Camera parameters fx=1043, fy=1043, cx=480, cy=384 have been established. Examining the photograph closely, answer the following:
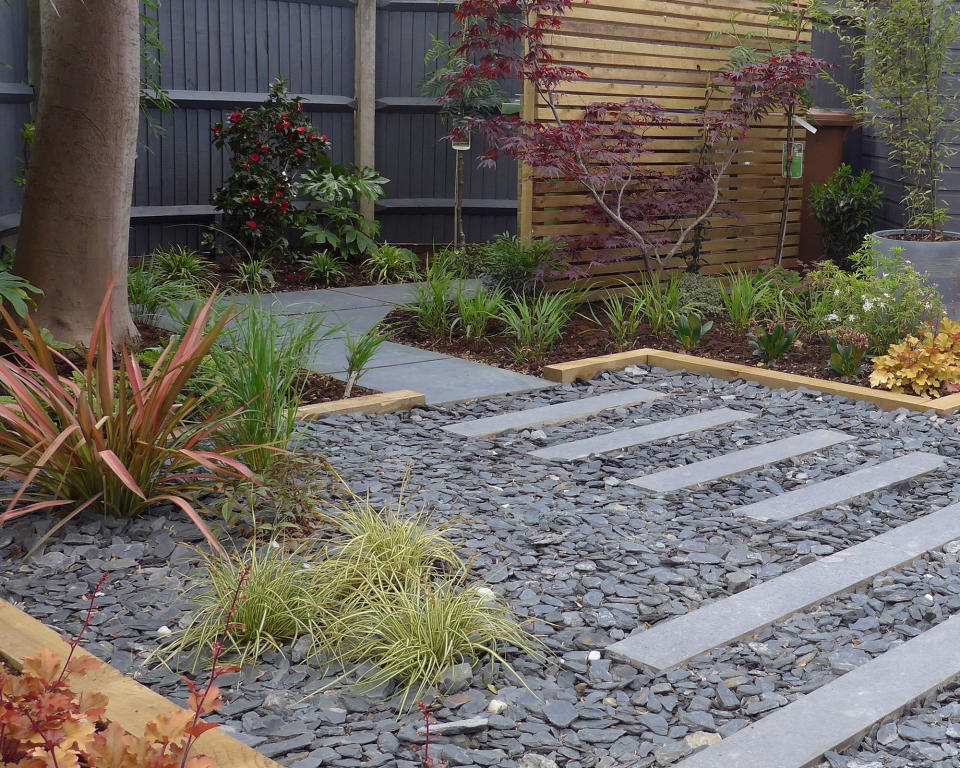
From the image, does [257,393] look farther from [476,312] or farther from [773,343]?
[773,343]

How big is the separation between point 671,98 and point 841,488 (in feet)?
14.1

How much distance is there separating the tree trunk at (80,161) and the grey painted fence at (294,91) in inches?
89.1

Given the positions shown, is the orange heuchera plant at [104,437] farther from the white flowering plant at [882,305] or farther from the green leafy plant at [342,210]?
the green leafy plant at [342,210]

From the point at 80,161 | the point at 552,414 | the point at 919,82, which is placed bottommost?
the point at 552,414

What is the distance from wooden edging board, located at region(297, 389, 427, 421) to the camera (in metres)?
4.27

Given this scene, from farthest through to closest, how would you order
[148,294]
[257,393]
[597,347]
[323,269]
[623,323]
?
[323,269] < [623,323] < [597,347] < [148,294] < [257,393]

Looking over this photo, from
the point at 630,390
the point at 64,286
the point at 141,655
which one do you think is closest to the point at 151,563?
the point at 141,655

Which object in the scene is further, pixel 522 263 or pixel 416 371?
pixel 522 263

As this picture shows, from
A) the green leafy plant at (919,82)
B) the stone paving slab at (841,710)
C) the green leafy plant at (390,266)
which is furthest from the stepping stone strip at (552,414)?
the green leafy plant at (390,266)

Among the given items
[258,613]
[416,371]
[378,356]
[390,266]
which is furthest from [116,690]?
[390,266]

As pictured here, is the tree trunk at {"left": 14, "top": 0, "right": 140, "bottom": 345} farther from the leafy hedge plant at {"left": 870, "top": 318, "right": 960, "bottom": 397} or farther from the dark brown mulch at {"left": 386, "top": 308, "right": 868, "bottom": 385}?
the leafy hedge plant at {"left": 870, "top": 318, "right": 960, "bottom": 397}

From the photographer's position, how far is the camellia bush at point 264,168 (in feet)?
25.3

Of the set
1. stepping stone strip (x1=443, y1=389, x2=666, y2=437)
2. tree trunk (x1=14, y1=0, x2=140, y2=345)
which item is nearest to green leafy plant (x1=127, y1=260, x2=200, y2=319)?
tree trunk (x1=14, y1=0, x2=140, y2=345)

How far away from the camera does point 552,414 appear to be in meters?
4.54
